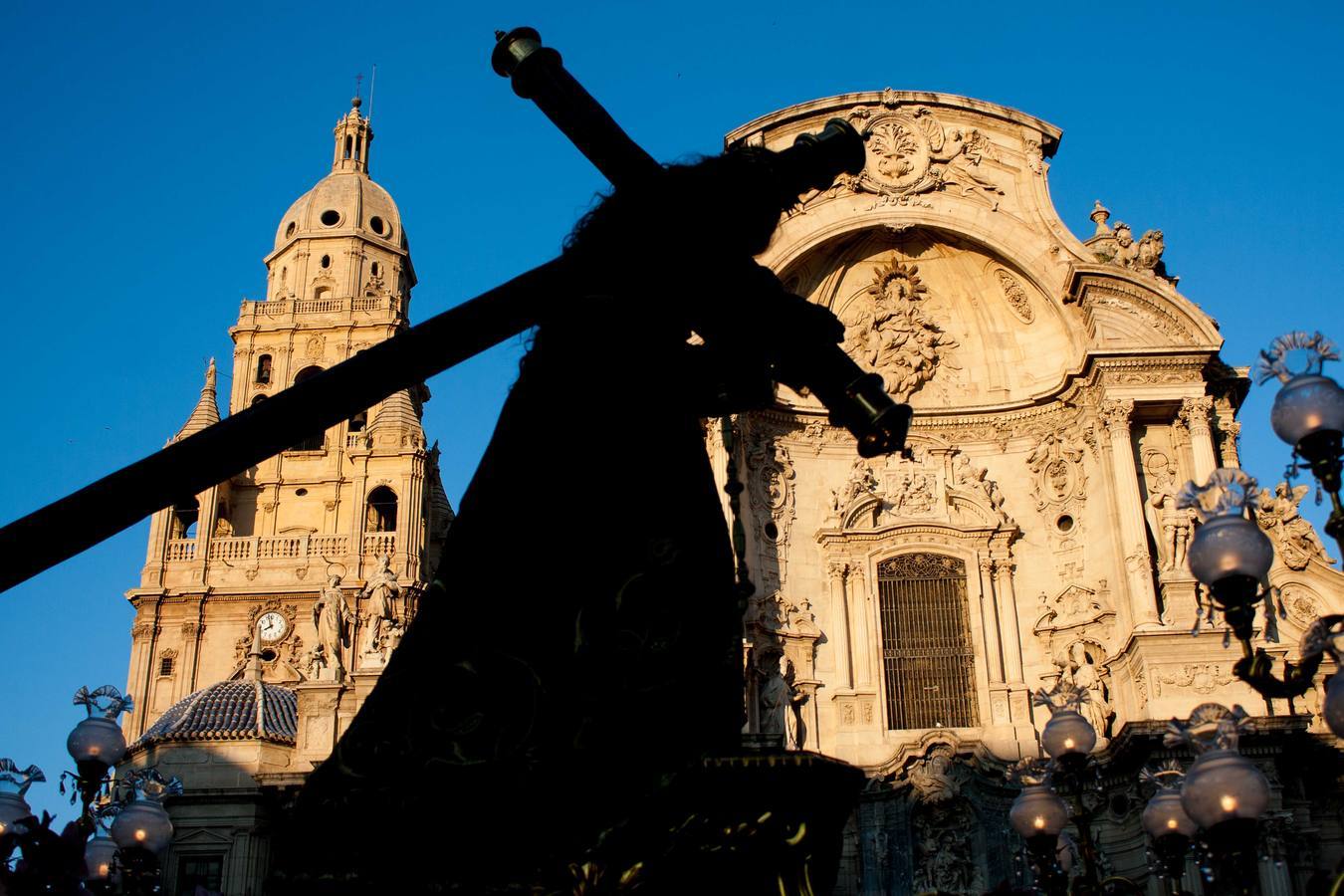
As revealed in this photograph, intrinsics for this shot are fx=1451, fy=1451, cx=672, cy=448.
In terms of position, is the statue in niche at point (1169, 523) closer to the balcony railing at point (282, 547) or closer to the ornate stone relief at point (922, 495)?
the ornate stone relief at point (922, 495)

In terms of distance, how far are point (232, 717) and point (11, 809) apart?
15.5m

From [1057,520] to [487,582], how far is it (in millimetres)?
23112

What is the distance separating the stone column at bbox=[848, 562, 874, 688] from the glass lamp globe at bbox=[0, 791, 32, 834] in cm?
1589

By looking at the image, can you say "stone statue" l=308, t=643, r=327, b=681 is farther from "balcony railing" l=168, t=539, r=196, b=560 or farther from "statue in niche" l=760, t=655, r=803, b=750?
"balcony railing" l=168, t=539, r=196, b=560

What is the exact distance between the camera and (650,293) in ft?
12.7

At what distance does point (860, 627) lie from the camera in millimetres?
24906

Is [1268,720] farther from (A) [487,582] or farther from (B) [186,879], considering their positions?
(A) [487,582]

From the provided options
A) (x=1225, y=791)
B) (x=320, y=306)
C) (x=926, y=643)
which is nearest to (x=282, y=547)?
(x=320, y=306)

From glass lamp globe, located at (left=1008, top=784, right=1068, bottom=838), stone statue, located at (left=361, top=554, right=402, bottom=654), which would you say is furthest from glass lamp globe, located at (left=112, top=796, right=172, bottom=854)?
stone statue, located at (left=361, top=554, right=402, bottom=654)

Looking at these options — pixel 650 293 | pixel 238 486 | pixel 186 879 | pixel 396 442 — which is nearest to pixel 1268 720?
pixel 186 879

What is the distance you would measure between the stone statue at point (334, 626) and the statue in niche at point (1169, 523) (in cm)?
1369

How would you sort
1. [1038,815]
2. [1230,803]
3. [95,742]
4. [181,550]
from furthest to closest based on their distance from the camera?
[181,550] < [1038,815] < [95,742] < [1230,803]

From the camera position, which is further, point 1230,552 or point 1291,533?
point 1291,533

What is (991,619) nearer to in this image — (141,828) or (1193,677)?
(1193,677)
